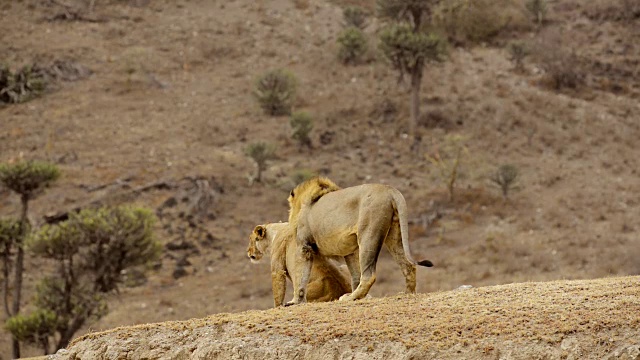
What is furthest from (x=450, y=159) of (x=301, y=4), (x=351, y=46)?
(x=301, y=4)

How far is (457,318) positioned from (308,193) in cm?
421

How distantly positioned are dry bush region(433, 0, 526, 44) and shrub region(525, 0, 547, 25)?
152 centimetres

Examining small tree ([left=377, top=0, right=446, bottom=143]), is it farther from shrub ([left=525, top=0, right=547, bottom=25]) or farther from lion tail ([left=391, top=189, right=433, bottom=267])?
lion tail ([left=391, top=189, right=433, bottom=267])

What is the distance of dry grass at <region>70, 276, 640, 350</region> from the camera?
11484 millimetres

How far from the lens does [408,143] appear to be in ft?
182

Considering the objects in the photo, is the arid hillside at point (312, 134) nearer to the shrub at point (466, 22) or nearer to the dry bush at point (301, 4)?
the dry bush at point (301, 4)

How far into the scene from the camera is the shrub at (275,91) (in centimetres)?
5931

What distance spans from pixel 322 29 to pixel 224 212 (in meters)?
29.2

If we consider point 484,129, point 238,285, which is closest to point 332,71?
point 484,129

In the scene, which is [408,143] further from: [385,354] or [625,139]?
[385,354]

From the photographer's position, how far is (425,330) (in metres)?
12.2

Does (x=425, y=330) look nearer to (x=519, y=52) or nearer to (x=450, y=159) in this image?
(x=450, y=159)

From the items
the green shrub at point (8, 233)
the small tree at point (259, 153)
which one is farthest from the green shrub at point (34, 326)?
the small tree at point (259, 153)

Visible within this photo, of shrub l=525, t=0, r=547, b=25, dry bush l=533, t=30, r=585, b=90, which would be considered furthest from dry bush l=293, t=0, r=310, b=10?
dry bush l=533, t=30, r=585, b=90
